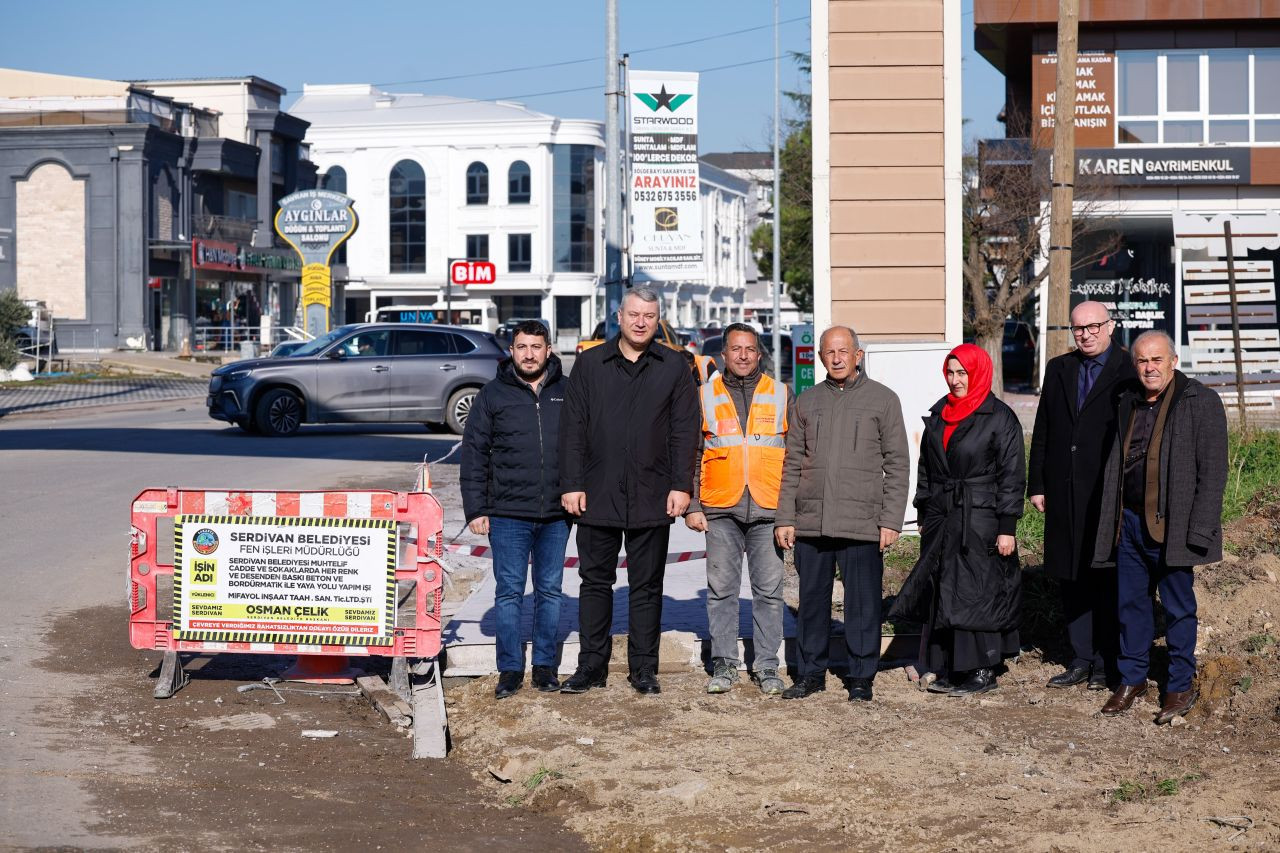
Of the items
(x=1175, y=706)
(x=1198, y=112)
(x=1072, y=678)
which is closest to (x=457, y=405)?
(x=1072, y=678)

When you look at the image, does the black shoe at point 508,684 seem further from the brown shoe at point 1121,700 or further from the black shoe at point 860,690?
the brown shoe at point 1121,700

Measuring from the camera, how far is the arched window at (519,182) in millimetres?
85125

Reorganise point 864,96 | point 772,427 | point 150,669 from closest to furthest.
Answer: point 772,427, point 150,669, point 864,96

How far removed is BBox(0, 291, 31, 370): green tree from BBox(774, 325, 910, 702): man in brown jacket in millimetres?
35879

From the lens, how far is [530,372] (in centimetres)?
770

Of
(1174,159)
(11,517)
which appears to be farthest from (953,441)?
(1174,159)

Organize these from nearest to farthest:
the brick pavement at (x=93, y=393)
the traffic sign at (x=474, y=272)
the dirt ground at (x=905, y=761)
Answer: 1. the dirt ground at (x=905, y=761)
2. the brick pavement at (x=93, y=393)
3. the traffic sign at (x=474, y=272)

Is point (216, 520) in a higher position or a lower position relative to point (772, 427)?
lower

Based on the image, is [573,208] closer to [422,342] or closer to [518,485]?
[422,342]

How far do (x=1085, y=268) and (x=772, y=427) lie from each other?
28.9 m

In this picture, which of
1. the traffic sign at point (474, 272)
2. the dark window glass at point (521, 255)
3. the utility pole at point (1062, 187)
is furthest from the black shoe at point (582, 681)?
the dark window glass at point (521, 255)

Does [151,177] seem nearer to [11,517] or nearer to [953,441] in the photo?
[11,517]

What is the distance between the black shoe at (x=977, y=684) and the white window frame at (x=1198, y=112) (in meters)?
26.6

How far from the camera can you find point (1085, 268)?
114ft
